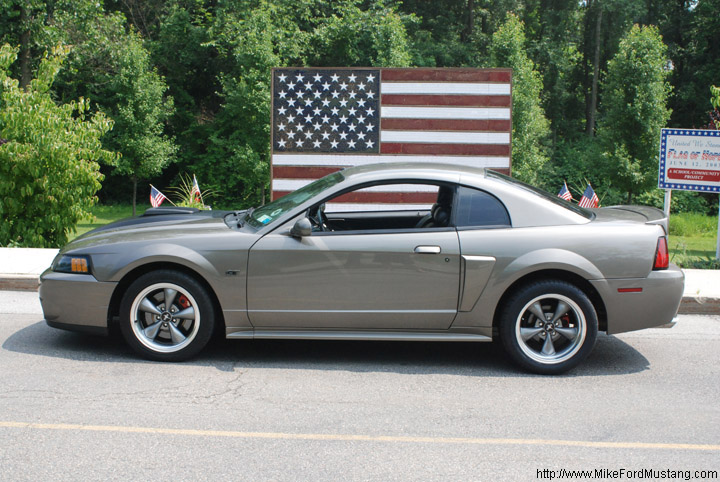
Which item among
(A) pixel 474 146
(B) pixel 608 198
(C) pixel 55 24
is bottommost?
(B) pixel 608 198

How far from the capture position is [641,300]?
5.81 metres

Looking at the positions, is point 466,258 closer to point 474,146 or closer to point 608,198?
point 474,146

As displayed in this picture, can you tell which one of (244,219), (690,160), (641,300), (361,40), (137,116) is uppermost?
(361,40)

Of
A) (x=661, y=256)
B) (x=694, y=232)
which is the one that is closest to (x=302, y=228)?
(x=661, y=256)

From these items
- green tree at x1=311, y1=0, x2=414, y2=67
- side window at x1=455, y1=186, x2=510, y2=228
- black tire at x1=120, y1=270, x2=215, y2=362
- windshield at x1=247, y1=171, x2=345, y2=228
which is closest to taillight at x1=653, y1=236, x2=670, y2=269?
side window at x1=455, y1=186, x2=510, y2=228

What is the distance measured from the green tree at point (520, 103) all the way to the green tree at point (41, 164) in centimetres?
1838

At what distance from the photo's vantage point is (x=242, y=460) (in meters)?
4.18

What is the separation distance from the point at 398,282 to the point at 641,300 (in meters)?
1.86

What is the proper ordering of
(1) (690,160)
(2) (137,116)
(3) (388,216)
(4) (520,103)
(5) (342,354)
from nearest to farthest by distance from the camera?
(5) (342,354) → (3) (388,216) → (1) (690,160) → (4) (520,103) → (2) (137,116)

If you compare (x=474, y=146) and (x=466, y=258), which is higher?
(x=474, y=146)

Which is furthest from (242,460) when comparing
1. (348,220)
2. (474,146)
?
(474,146)

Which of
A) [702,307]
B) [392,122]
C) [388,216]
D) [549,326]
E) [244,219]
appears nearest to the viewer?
[549,326]

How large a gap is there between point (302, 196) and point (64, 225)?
292 inches

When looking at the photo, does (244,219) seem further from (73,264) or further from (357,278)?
(73,264)
